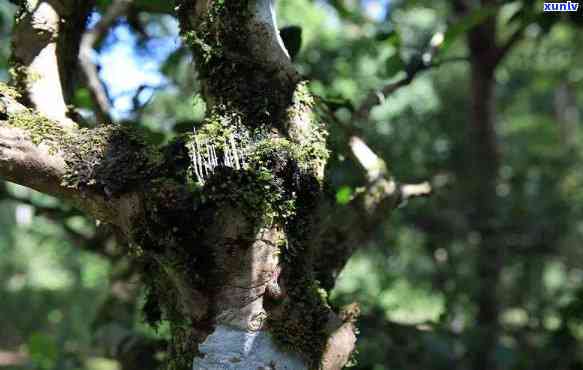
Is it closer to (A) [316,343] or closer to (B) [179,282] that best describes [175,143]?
(B) [179,282]

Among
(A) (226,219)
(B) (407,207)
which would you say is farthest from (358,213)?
(B) (407,207)

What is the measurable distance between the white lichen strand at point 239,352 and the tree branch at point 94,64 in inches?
46.0

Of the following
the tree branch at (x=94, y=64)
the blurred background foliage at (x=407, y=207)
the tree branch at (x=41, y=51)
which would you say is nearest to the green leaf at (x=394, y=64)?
the blurred background foliage at (x=407, y=207)

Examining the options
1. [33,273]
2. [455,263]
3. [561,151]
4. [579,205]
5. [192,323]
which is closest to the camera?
[192,323]

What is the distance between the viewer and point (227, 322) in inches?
53.4

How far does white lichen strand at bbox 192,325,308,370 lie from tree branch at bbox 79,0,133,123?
3.84 feet

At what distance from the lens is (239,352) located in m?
1.33

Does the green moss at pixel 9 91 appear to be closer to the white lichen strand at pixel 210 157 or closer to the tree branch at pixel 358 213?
the white lichen strand at pixel 210 157

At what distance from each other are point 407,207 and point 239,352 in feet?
15.7

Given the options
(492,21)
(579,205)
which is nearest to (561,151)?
(579,205)

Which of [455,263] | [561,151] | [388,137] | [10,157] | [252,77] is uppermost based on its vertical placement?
[561,151]

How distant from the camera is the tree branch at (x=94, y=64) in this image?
251 cm

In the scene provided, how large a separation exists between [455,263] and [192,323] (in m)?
5.27

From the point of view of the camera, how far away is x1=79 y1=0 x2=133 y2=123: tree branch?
2.51 metres
